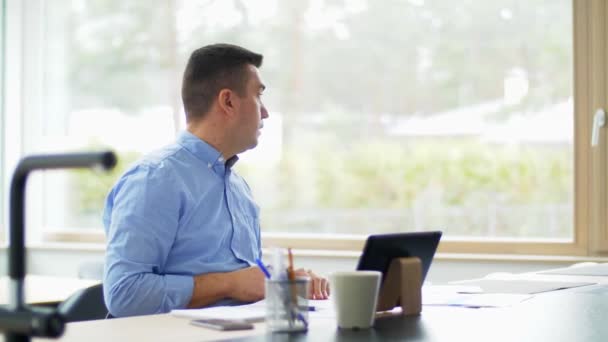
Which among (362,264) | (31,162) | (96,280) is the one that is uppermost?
(31,162)

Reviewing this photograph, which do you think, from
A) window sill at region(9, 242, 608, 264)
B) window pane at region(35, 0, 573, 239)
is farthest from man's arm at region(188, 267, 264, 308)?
window pane at region(35, 0, 573, 239)

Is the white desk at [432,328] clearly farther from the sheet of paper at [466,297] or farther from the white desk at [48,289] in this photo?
the white desk at [48,289]

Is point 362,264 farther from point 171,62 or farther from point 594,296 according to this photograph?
point 171,62

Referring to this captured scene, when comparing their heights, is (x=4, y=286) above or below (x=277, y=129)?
below

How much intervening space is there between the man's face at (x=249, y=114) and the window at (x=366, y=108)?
1.90m

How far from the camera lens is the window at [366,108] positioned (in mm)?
4230

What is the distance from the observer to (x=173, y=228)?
2.30 meters

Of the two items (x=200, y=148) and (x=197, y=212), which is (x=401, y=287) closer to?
(x=197, y=212)

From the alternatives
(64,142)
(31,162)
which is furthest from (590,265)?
(64,142)

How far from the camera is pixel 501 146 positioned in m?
4.36

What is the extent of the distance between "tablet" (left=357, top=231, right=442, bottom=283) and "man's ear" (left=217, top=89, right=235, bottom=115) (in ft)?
2.68

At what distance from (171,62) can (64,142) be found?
0.84 meters

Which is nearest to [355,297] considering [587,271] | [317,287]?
[317,287]

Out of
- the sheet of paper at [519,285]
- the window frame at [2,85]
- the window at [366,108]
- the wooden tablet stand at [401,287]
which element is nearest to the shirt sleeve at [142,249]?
the wooden tablet stand at [401,287]
